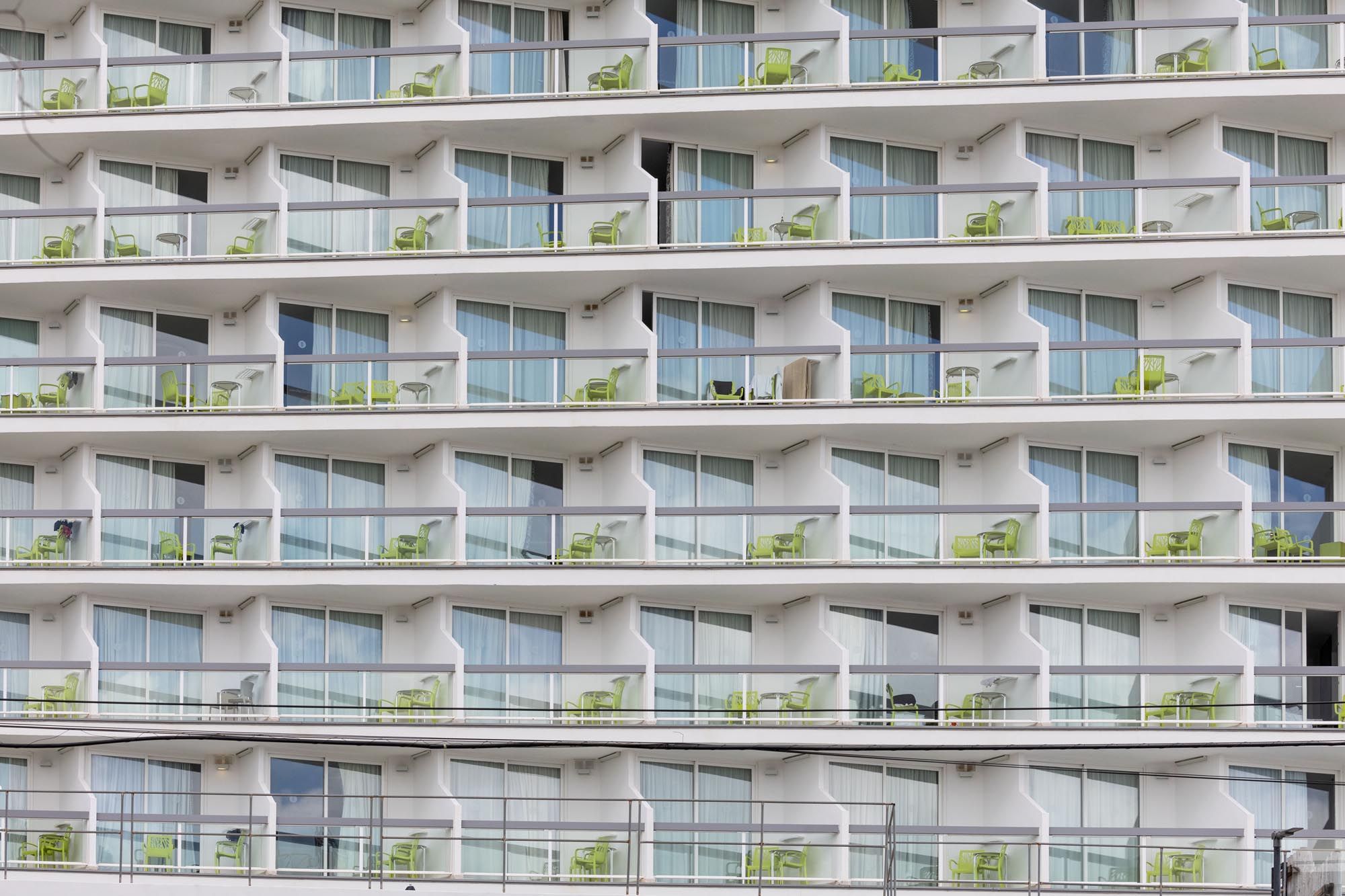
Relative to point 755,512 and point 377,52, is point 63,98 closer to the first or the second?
point 377,52

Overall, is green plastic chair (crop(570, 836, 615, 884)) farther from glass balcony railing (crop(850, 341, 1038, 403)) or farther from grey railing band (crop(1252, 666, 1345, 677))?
grey railing band (crop(1252, 666, 1345, 677))

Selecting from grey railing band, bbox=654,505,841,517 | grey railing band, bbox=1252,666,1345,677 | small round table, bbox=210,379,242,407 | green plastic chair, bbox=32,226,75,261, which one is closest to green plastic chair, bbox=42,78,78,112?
green plastic chair, bbox=32,226,75,261

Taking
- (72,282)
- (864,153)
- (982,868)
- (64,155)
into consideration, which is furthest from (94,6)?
(982,868)

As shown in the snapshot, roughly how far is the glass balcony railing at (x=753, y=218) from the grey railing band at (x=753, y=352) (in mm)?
1655

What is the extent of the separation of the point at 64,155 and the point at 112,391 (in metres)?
4.40

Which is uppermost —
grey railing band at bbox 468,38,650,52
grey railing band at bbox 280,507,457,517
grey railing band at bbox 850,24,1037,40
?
grey railing band at bbox 850,24,1037,40

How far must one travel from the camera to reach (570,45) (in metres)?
32.0

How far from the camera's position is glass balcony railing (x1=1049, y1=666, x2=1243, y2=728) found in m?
29.6

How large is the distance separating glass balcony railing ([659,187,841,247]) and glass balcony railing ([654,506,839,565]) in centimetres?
420

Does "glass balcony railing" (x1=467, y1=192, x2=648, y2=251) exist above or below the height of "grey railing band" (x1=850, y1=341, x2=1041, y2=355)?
above

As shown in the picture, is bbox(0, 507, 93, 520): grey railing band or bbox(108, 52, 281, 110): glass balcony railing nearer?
bbox(0, 507, 93, 520): grey railing band

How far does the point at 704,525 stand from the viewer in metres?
30.6

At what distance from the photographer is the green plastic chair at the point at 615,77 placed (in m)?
31.9

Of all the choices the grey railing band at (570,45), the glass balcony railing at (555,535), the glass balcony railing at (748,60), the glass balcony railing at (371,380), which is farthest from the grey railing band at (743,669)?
the grey railing band at (570,45)
